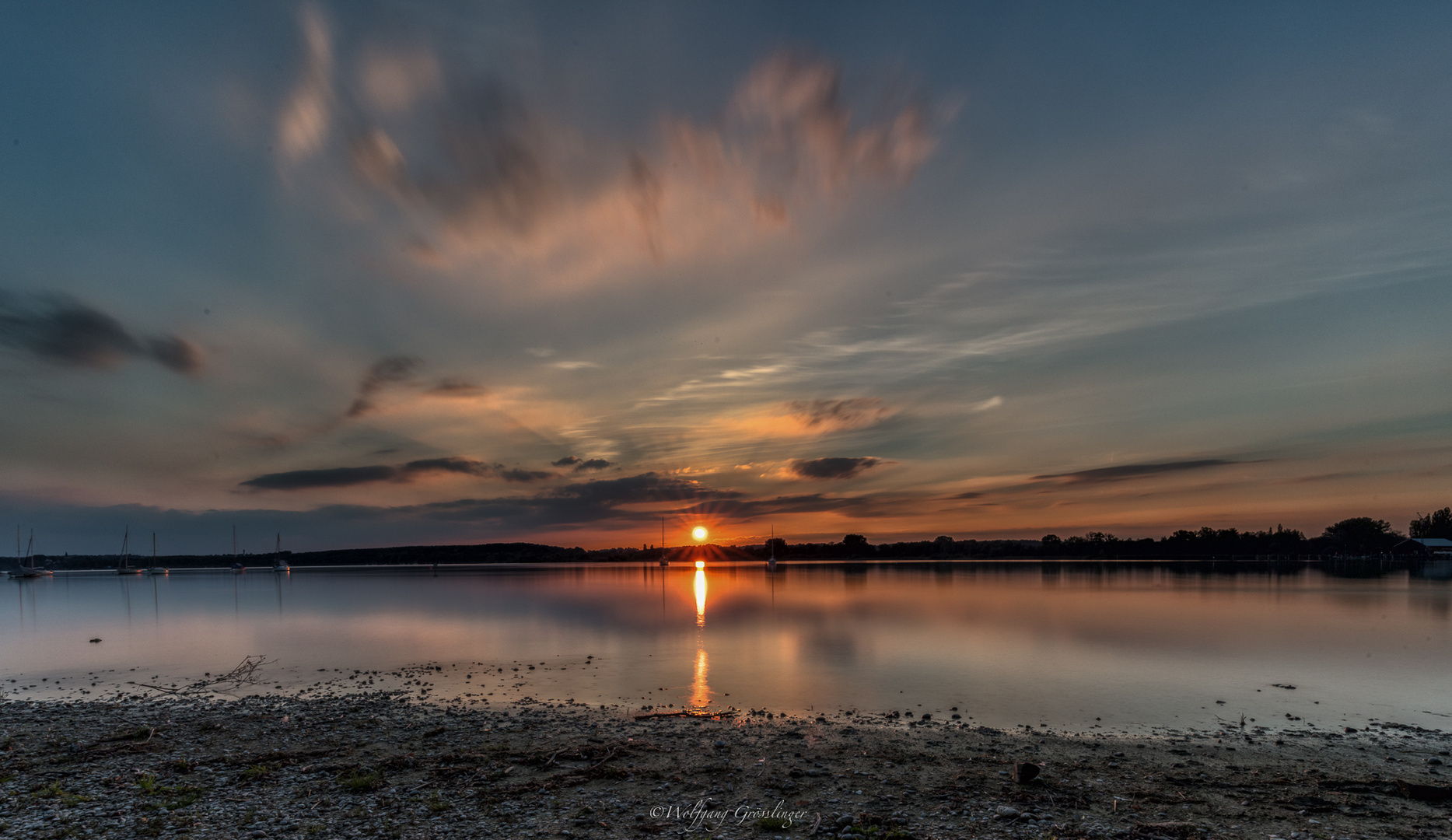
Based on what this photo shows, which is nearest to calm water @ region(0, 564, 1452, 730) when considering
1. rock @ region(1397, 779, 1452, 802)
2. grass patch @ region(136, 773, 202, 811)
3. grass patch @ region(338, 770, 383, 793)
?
rock @ region(1397, 779, 1452, 802)

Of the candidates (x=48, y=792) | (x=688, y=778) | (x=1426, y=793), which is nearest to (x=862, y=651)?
(x=688, y=778)

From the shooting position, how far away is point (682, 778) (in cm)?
1547

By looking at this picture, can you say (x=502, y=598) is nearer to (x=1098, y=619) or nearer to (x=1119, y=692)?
(x=1098, y=619)

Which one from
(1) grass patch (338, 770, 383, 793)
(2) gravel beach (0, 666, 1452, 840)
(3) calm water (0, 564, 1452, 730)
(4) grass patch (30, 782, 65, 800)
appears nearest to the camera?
(2) gravel beach (0, 666, 1452, 840)

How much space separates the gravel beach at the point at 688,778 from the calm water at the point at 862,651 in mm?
3867

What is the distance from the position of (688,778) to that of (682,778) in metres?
0.13

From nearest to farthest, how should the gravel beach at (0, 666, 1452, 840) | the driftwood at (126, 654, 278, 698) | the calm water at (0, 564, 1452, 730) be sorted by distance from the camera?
1. the gravel beach at (0, 666, 1452, 840)
2. the calm water at (0, 564, 1452, 730)
3. the driftwood at (126, 654, 278, 698)

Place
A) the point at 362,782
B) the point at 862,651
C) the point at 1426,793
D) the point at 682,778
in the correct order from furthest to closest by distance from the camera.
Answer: the point at 862,651, the point at 682,778, the point at 362,782, the point at 1426,793

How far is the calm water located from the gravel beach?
3867 mm

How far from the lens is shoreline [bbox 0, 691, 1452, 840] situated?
41.4 feet

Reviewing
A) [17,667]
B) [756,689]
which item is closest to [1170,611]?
[756,689]

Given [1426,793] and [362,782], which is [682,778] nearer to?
[362,782]

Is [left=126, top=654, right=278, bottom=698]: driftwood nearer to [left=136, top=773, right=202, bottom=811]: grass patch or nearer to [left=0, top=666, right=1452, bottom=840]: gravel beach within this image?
[left=0, top=666, right=1452, bottom=840]: gravel beach

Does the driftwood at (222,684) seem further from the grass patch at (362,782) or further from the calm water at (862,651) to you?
the grass patch at (362,782)
